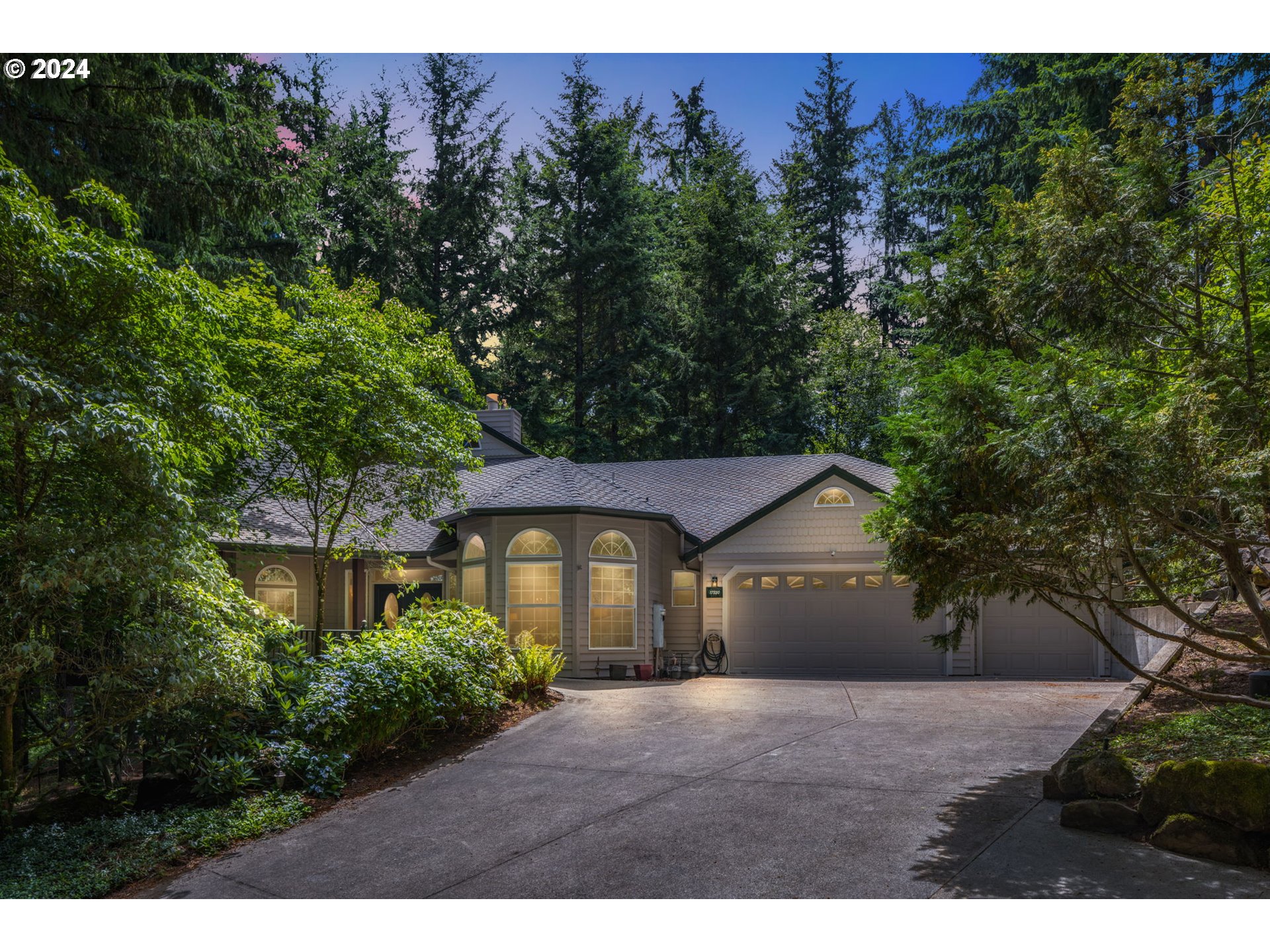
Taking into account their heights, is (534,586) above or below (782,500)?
below

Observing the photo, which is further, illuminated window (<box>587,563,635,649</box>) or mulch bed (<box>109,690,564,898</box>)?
illuminated window (<box>587,563,635,649</box>)

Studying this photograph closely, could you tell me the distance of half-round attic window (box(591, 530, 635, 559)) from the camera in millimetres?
14898

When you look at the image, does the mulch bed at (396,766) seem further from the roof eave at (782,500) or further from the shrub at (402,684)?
the roof eave at (782,500)

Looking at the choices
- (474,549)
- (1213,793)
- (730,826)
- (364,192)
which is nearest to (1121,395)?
(1213,793)

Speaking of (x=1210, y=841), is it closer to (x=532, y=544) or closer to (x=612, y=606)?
(x=612, y=606)

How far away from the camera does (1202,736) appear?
21.5ft

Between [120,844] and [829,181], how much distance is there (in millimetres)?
33108

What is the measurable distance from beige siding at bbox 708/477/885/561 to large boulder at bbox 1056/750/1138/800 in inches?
382

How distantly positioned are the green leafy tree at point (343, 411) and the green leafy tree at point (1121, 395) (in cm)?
597

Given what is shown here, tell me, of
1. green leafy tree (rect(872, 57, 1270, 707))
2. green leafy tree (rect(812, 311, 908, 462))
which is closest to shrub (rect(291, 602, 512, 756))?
green leafy tree (rect(872, 57, 1270, 707))

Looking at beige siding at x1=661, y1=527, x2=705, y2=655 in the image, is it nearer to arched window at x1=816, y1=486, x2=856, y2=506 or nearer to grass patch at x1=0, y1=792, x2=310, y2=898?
arched window at x1=816, y1=486, x2=856, y2=506

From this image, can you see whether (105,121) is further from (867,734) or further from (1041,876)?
(1041,876)

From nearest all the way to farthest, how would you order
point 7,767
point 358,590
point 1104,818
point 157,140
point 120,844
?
point 1104,818, point 120,844, point 7,767, point 157,140, point 358,590

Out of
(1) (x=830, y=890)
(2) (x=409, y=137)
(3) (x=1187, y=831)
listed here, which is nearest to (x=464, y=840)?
(1) (x=830, y=890)
